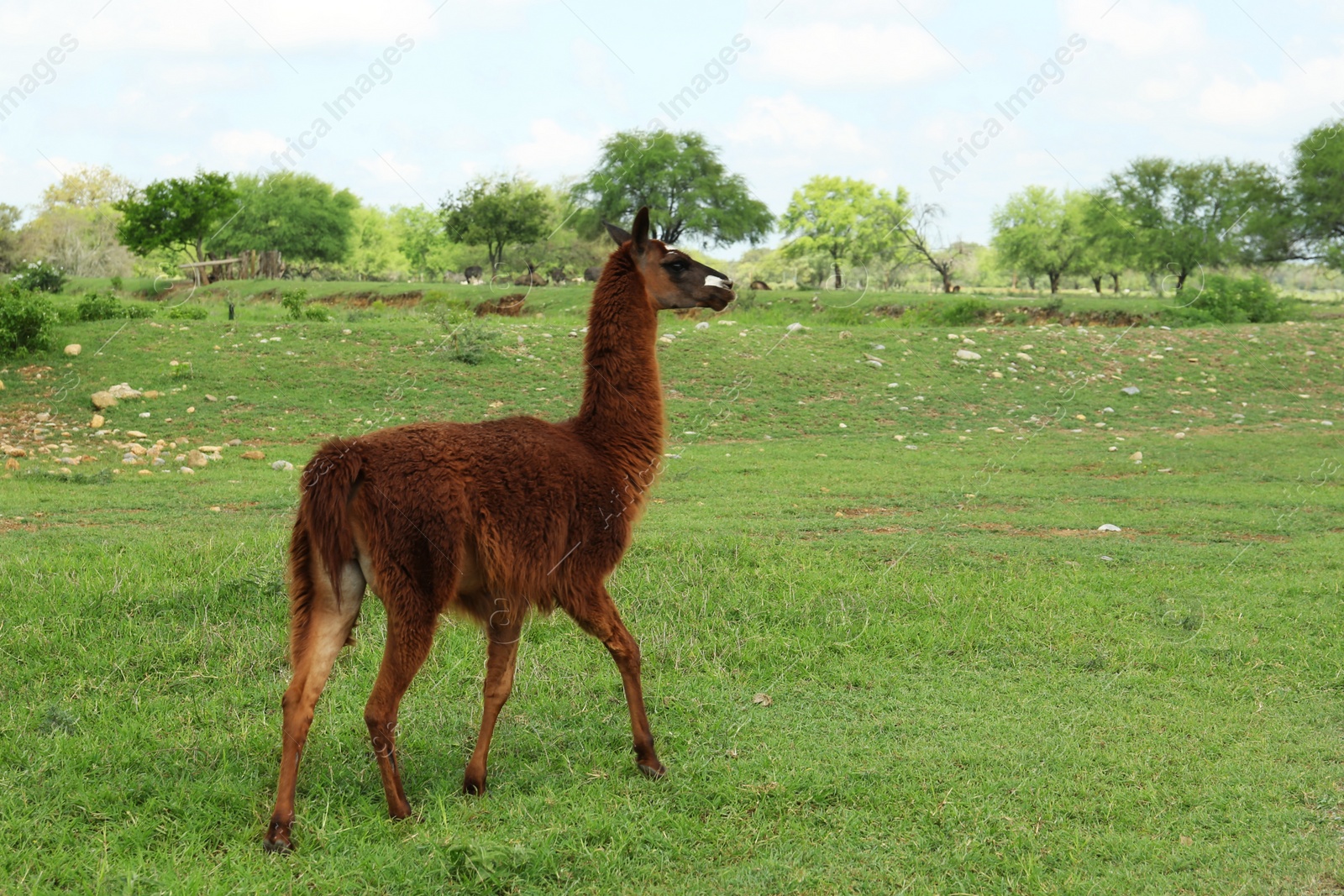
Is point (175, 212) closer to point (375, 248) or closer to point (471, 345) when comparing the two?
point (471, 345)

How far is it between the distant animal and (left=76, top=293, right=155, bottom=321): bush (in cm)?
1388

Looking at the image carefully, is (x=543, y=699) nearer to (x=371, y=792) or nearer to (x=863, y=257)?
(x=371, y=792)

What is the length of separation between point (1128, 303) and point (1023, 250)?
2556 centimetres

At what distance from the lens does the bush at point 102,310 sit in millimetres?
19938

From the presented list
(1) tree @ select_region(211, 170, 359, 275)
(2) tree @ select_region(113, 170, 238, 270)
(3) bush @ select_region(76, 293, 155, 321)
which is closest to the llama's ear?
(3) bush @ select_region(76, 293, 155, 321)

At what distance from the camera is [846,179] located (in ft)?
188

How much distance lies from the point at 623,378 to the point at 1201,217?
1653 inches

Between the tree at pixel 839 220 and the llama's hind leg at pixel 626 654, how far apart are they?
49390mm

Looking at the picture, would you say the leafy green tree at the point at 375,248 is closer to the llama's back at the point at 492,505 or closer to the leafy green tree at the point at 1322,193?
the leafy green tree at the point at 1322,193

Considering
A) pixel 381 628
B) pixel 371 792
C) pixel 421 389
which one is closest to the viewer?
pixel 371 792

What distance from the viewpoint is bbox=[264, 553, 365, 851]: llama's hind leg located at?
4102 millimetres

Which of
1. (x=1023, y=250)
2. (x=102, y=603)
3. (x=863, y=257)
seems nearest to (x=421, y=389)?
(x=102, y=603)

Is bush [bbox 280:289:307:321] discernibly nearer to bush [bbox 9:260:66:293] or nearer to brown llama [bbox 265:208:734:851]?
bush [bbox 9:260:66:293]

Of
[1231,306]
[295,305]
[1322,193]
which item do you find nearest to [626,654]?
[295,305]
